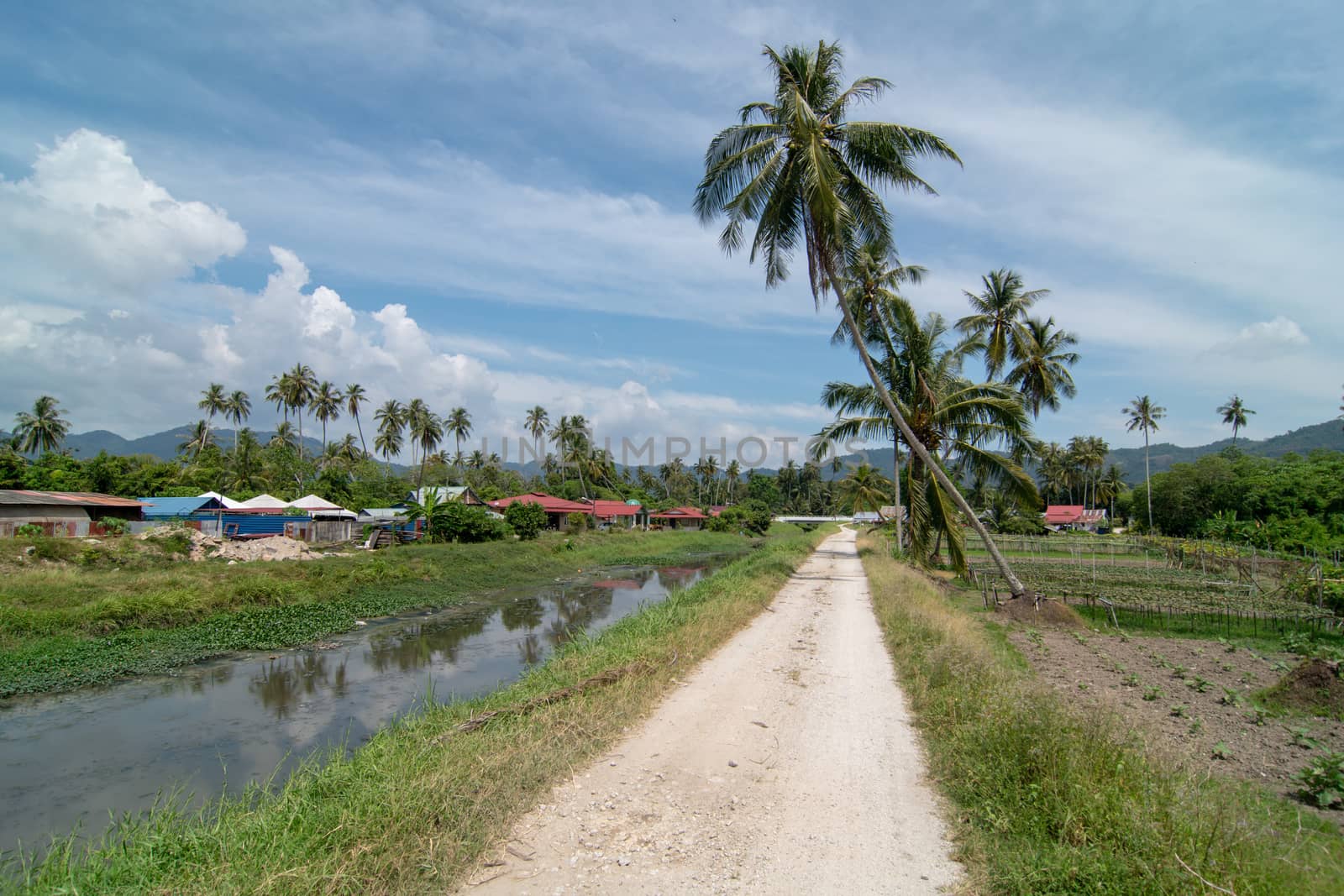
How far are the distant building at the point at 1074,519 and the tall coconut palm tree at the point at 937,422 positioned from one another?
1979 inches

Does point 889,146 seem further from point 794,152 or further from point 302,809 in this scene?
point 302,809

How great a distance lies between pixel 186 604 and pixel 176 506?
21963 millimetres

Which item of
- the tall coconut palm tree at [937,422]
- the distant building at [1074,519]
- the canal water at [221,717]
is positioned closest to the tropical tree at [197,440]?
the canal water at [221,717]

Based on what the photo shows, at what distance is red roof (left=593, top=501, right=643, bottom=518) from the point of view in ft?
188

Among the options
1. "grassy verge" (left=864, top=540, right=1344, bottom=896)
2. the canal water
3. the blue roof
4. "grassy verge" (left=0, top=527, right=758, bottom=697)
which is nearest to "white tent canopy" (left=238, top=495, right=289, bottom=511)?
the blue roof

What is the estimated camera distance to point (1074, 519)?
223ft

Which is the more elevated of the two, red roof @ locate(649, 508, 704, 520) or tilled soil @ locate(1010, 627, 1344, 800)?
tilled soil @ locate(1010, 627, 1344, 800)

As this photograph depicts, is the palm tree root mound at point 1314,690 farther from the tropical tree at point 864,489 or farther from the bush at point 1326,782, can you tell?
the tropical tree at point 864,489

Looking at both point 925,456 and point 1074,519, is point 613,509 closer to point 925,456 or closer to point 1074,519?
point 925,456

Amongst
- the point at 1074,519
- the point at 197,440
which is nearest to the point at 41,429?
the point at 197,440

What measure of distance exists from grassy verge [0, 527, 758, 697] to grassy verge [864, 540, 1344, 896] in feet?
47.5

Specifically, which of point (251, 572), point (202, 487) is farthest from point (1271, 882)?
point (202, 487)

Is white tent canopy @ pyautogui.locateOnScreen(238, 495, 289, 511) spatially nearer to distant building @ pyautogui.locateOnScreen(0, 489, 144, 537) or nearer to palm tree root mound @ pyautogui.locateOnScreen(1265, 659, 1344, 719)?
distant building @ pyautogui.locateOnScreen(0, 489, 144, 537)

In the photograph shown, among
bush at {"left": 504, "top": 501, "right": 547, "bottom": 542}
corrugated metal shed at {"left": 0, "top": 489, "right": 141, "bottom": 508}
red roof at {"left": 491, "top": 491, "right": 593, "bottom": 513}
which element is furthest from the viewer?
red roof at {"left": 491, "top": 491, "right": 593, "bottom": 513}
